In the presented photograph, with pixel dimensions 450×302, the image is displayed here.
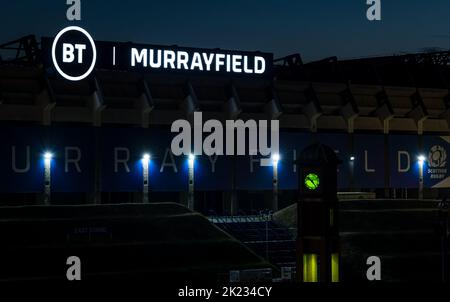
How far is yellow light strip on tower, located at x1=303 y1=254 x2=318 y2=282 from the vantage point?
1612 inches

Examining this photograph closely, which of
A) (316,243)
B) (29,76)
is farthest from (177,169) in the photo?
(316,243)

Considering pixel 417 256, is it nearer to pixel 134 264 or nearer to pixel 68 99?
pixel 134 264

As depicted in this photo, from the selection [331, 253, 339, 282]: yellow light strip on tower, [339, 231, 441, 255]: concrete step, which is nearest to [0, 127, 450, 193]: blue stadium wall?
[339, 231, 441, 255]: concrete step

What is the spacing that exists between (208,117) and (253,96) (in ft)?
19.1

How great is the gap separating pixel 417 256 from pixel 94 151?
93.5 feet

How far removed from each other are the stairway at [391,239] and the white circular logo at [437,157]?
12178mm

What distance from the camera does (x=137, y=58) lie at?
7250 centimetres

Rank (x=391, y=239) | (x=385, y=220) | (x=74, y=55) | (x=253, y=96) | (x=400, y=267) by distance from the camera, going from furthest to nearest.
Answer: (x=253, y=96) < (x=74, y=55) < (x=385, y=220) < (x=391, y=239) < (x=400, y=267)

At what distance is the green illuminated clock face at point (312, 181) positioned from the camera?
40719mm

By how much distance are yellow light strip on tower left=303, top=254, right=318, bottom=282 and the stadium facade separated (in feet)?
111

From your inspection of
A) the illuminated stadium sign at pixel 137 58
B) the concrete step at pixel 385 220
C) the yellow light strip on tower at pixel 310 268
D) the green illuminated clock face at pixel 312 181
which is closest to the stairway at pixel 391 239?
the concrete step at pixel 385 220

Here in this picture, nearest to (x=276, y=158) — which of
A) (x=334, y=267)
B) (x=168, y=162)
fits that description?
(x=168, y=162)

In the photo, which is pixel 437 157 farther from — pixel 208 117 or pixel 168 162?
pixel 168 162

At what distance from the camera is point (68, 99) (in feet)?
233
